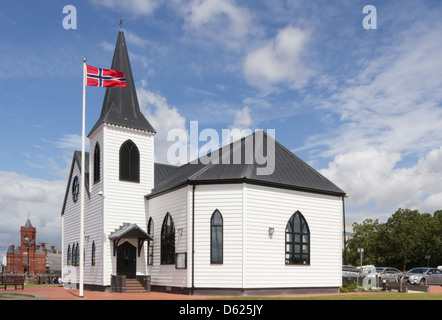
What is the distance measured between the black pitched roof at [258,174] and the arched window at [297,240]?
172 centimetres

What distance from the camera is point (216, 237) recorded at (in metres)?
23.5

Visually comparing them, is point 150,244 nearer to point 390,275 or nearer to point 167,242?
point 167,242

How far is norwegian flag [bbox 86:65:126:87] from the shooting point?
75.9 feet

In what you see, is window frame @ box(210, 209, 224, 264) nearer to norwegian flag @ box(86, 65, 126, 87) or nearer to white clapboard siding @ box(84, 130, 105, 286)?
white clapboard siding @ box(84, 130, 105, 286)

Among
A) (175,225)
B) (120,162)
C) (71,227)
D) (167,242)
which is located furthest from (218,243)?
(71,227)

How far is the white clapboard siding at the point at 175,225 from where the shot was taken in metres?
24.2

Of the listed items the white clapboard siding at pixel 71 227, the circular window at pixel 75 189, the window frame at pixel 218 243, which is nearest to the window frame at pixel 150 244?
the white clapboard siding at pixel 71 227

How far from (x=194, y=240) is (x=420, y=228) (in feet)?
133

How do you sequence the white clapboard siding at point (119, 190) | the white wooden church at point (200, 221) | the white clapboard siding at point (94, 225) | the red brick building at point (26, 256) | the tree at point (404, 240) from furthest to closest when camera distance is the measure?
the red brick building at point (26, 256) < the tree at point (404, 240) < the white clapboard siding at point (94, 225) < the white clapboard siding at point (119, 190) < the white wooden church at point (200, 221)

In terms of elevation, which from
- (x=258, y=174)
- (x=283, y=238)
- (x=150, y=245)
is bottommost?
(x=150, y=245)

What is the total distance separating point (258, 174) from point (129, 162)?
29.4ft

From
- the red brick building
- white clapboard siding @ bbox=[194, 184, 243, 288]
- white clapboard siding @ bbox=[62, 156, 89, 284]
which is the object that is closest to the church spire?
white clapboard siding @ bbox=[62, 156, 89, 284]

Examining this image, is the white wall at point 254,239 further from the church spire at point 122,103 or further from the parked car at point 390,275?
the parked car at point 390,275
